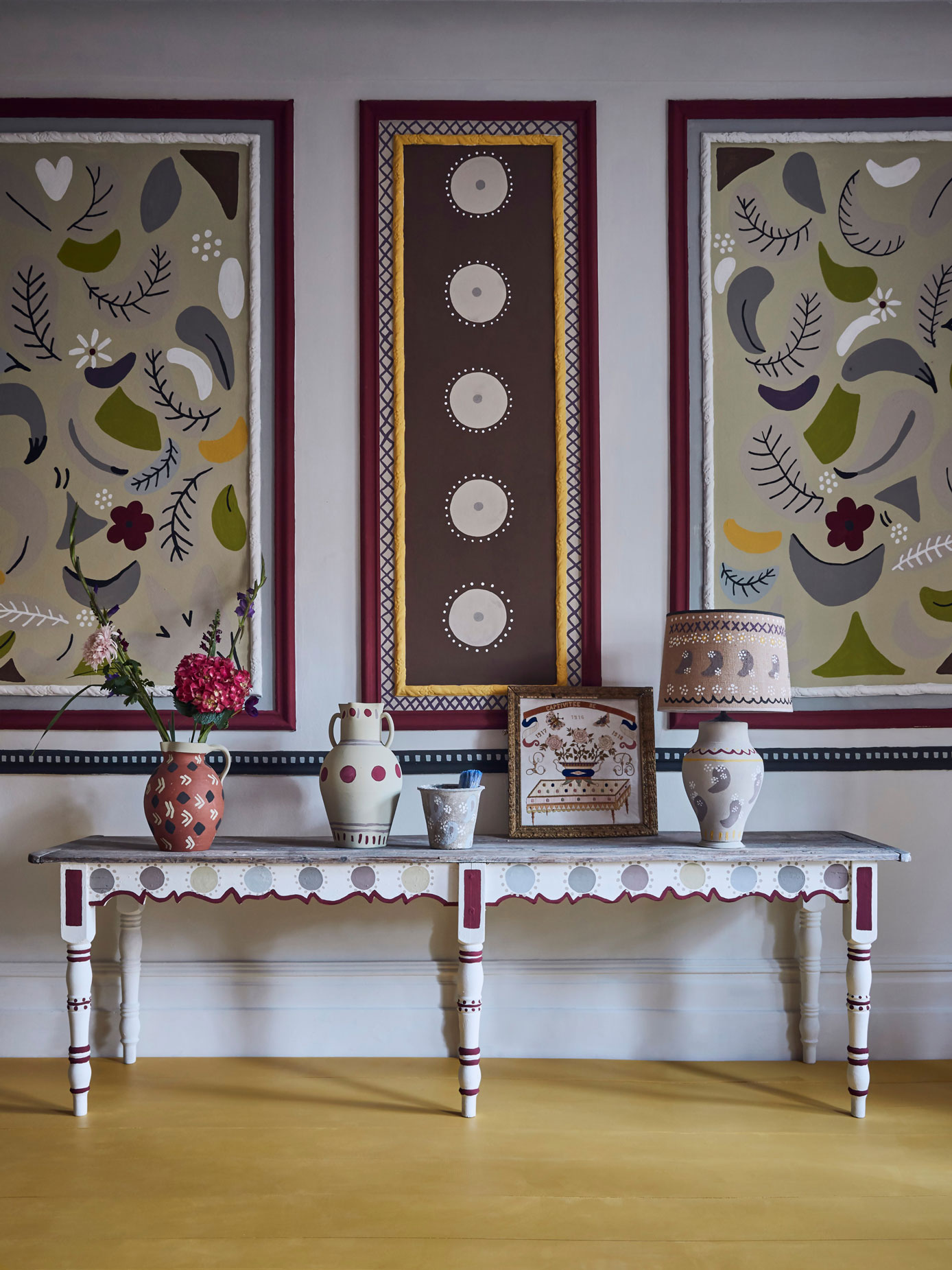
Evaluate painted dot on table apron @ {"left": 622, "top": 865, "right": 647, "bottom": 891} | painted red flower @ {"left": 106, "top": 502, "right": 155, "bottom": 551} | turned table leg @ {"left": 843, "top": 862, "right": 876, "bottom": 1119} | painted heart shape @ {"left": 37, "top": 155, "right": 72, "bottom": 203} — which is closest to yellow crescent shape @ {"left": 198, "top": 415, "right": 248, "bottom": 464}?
painted red flower @ {"left": 106, "top": 502, "right": 155, "bottom": 551}

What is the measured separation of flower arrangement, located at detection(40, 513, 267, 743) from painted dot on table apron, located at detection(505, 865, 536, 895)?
2.84 ft

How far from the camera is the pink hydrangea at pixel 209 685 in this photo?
2424mm

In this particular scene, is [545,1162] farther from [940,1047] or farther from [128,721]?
[128,721]

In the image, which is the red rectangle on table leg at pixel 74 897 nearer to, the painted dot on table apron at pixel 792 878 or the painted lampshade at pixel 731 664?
the painted lampshade at pixel 731 664

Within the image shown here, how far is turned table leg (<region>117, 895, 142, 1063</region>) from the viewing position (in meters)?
2.60

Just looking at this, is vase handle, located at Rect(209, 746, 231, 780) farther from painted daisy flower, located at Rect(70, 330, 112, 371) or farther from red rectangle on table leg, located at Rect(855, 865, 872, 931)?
red rectangle on table leg, located at Rect(855, 865, 872, 931)

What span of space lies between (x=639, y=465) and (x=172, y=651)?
154 centimetres

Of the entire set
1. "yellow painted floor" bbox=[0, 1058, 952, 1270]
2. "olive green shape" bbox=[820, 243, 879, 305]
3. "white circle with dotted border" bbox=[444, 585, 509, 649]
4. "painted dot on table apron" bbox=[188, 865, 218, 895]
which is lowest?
"yellow painted floor" bbox=[0, 1058, 952, 1270]

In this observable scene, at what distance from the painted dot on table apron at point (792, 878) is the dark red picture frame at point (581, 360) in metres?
0.77

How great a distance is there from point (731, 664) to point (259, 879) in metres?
1.31

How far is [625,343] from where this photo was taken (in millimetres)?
2807

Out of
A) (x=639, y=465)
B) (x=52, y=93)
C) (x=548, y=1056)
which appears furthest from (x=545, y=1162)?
(x=52, y=93)

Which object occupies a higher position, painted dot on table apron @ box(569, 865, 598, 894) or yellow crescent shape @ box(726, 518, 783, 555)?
yellow crescent shape @ box(726, 518, 783, 555)

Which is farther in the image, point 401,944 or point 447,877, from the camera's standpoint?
point 401,944
